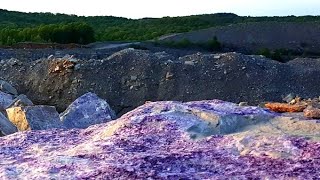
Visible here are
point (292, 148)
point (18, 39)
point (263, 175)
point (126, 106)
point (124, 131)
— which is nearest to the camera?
point (263, 175)

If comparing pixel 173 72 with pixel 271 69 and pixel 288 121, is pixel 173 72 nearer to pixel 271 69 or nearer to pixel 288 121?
pixel 271 69

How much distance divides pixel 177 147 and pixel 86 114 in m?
4.31

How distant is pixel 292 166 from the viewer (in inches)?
159

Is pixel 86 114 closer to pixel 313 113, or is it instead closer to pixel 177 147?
pixel 313 113

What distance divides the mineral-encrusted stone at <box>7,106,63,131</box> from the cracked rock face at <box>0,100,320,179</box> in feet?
9.21

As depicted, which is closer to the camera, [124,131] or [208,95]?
[124,131]

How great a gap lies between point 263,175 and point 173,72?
1332 centimetres

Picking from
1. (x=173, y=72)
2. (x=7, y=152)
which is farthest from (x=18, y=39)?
(x=7, y=152)

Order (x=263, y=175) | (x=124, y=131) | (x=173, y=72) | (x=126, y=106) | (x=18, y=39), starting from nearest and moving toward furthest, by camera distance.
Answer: (x=263, y=175), (x=124, y=131), (x=126, y=106), (x=173, y=72), (x=18, y=39)

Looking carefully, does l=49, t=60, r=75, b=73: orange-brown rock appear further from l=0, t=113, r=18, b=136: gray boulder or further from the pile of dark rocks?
l=0, t=113, r=18, b=136: gray boulder

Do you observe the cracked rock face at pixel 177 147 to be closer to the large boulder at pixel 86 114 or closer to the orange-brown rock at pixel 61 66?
the large boulder at pixel 86 114

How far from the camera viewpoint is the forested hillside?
40125mm

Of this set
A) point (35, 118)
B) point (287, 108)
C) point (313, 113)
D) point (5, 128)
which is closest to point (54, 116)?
point (35, 118)

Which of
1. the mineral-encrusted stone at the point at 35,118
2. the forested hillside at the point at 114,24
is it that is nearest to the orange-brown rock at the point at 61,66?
the mineral-encrusted stone at the point at 35,118
